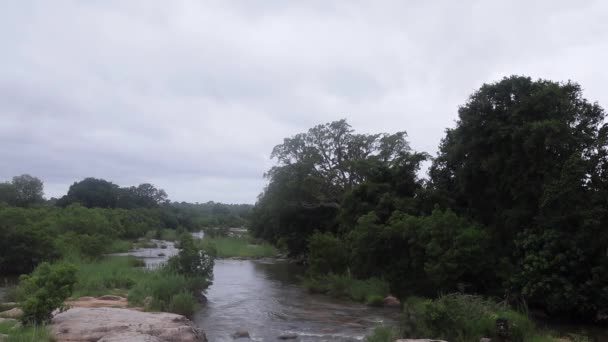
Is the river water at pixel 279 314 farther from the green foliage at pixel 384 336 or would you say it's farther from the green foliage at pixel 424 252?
the green foliage at pixel 424 252

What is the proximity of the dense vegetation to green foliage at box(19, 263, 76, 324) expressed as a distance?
43.6ft

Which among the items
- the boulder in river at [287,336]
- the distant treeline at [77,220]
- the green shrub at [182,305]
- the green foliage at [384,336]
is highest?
the distant treeline at [77,220]

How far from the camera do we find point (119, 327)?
12.0 metres

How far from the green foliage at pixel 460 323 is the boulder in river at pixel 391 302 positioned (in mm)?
8031

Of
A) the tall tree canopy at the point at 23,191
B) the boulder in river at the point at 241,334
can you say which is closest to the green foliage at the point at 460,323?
the boulder in river at the point at 241,334

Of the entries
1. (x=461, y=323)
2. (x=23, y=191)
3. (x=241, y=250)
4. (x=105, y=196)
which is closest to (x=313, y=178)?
(x=241, y=250)

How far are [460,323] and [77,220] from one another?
3173 cm

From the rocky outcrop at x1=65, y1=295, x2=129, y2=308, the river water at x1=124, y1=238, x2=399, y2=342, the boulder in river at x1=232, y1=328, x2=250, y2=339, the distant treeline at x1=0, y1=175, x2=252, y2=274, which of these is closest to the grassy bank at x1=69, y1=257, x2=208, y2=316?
the rocky outcrop at x1=65, y1=295, x2=129, y2=308

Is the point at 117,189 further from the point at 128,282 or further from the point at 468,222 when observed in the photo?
the point at 468,222

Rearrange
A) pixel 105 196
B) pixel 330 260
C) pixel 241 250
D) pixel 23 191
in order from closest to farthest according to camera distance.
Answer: pixel 330 260 < pixel 241 250 < pixel 23 191 < pixel 105 196

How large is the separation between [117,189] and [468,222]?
8054cm

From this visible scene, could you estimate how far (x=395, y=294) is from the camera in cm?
2445

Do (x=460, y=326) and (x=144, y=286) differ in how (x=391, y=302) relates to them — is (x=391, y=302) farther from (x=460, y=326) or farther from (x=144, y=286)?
(x=144, y=286)

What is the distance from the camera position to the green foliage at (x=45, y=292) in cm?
1218
